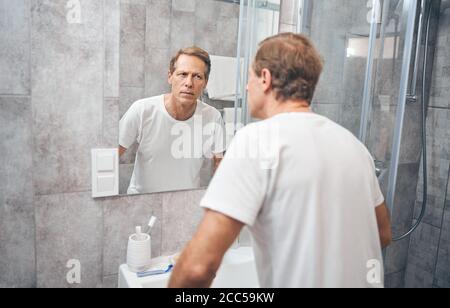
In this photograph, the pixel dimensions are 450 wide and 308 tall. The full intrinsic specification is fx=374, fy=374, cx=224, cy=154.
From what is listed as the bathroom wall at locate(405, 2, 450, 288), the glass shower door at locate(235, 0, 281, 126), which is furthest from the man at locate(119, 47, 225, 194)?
the bathroom wall at locate(405, 2, 450, 288)

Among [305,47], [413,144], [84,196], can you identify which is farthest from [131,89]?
[413,144]

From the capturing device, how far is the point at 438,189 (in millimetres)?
1925

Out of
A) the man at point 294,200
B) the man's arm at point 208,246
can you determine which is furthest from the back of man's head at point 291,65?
the man's arm at point 208,246

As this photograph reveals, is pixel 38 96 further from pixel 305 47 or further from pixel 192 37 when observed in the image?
pixel 305 47

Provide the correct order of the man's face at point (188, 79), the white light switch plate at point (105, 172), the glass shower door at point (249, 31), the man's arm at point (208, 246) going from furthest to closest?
the glass shower door at point (249, 31) < the man's face at point (188, 79) < the white light switch plate at point (105, 172) < the man's arm at point (208, 246)

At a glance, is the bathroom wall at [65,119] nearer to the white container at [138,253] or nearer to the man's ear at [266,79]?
the white container at [138,253]

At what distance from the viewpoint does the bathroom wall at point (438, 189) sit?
6.06 feet

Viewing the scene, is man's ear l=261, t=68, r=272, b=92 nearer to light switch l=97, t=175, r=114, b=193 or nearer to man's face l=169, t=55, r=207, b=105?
man's face l=169, t=55, r=207, b=105

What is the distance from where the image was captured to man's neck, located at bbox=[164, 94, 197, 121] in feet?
4.48

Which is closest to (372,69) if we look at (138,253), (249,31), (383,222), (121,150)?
(249,31)

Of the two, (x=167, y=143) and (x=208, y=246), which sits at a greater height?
(x=167, y=143)

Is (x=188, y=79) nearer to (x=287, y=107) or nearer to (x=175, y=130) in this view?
(x=175, y=130)

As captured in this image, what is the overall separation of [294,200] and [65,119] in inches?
30.5

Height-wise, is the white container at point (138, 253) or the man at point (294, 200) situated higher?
the man at point (294, 200)
